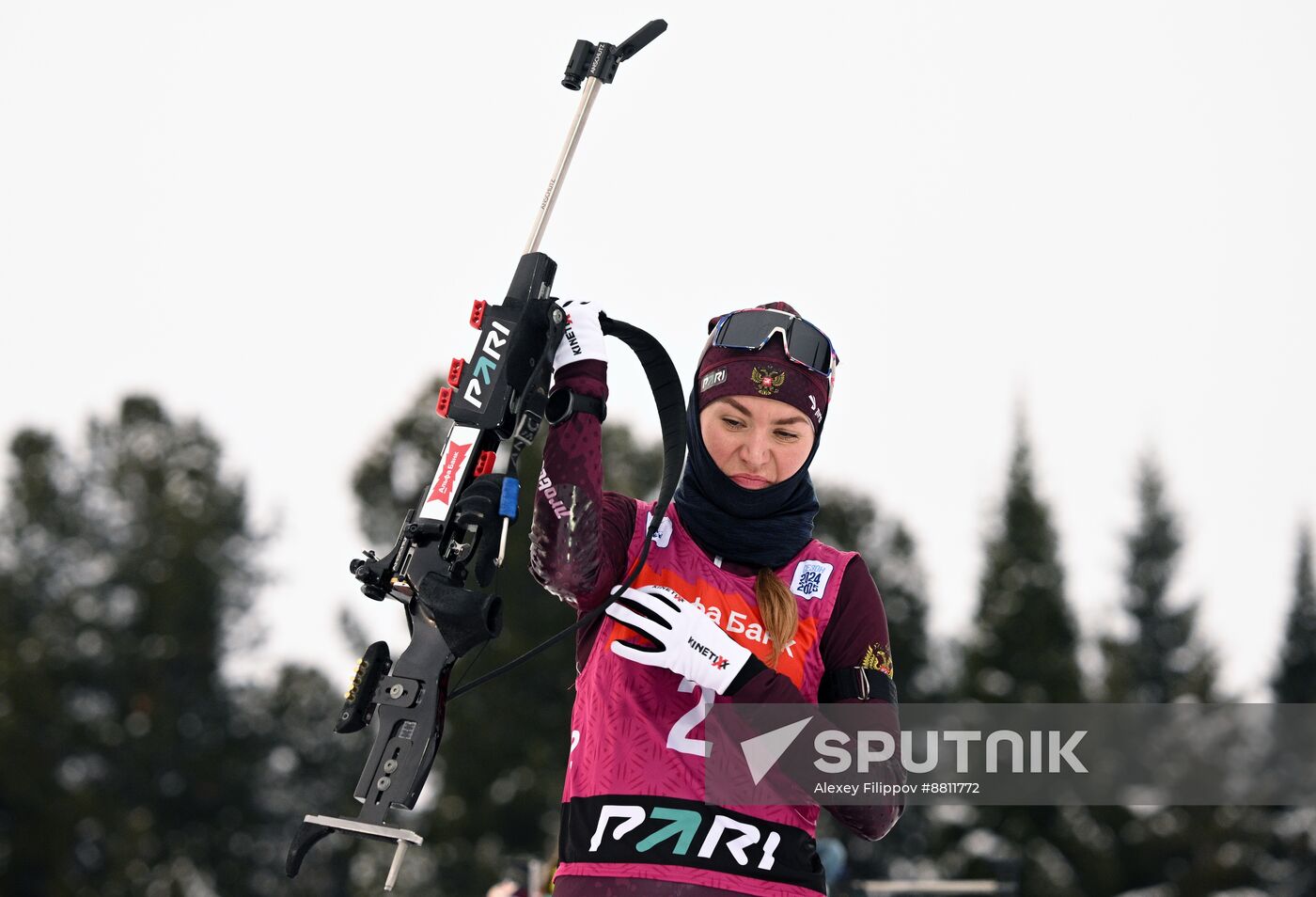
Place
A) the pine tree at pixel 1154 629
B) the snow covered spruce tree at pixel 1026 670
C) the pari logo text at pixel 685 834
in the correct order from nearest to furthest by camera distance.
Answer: the pari logo text at pixel 685 834 → the snow covered spruce tree at pixel 1026 670 → the pine tree at pixel 1154 629

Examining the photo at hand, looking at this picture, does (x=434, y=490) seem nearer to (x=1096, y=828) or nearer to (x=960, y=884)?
(x=960, y=884)

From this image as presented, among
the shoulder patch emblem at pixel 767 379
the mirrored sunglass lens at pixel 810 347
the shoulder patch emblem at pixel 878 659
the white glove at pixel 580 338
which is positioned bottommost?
the shoulder patch emblem at pixel 878 659

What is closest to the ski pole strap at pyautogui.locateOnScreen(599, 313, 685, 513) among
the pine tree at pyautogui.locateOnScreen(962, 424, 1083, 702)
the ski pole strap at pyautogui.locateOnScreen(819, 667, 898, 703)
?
the ski pole strap at pyautogui.locateOnScreen(819, 667, 898, 703)

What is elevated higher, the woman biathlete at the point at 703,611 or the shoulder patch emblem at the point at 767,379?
the shoulder patch emblem at the point at 767,379

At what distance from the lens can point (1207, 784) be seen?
4109 cm

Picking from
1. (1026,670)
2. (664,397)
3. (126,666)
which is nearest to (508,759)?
(126,666)

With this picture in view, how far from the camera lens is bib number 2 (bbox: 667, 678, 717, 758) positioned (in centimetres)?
340

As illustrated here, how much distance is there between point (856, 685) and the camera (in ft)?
11.7

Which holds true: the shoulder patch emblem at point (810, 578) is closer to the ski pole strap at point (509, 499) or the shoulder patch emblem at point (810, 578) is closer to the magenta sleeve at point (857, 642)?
the magenta sleeve at point (857, 642)

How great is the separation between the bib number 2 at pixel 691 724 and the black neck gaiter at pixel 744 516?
13.9 inches

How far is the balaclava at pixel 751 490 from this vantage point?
3.62 metres

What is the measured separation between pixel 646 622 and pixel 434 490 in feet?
1.90

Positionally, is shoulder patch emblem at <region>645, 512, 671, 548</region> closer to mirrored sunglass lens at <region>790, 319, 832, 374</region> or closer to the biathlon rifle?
the biathlon rifle

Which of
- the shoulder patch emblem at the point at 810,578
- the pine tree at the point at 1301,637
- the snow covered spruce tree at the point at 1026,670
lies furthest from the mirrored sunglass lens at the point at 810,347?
the pine tree at the point at 1301,637
